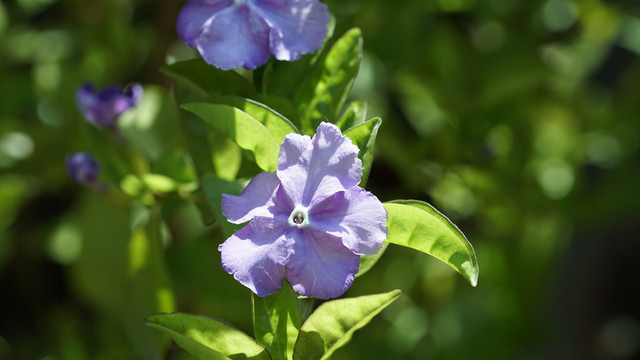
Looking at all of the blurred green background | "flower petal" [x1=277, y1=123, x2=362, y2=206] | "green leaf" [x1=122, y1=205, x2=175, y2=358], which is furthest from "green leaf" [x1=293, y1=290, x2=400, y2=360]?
the blurred green background

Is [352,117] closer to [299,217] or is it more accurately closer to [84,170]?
[299,217]

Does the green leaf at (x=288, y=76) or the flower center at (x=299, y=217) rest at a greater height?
the green leaf at (x=288, y=76)

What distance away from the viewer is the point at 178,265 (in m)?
1.51

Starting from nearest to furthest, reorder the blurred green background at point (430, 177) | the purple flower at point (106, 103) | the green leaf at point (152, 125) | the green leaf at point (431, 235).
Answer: the green leaf at point (431, 235)
the purple flower at point (106, 103)
the green leaf at point (152, 125)
the blurred green background at point (430, 177)

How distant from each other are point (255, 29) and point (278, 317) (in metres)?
0.33

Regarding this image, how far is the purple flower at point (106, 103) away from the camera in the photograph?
100 cm

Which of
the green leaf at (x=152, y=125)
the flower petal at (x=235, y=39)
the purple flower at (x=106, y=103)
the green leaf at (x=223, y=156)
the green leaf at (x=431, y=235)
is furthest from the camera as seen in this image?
the green leaf at (x=152, y=125)

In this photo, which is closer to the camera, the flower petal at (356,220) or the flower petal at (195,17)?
the flower petal at (356,220)

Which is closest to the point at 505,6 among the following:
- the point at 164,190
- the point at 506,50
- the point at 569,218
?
the point at 506,50

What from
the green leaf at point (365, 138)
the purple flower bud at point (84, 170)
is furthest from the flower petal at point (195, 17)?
the purple flower bud at point (84, 170)

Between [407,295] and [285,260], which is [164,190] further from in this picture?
[407,295]

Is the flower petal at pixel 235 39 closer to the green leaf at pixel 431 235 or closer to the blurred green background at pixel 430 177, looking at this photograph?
the green leaf at pixel 431 235

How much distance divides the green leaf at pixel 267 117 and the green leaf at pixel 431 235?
0.45 feet

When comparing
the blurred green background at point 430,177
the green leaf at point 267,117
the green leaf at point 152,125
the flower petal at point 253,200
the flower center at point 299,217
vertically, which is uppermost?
the green leaf at point 267,117
